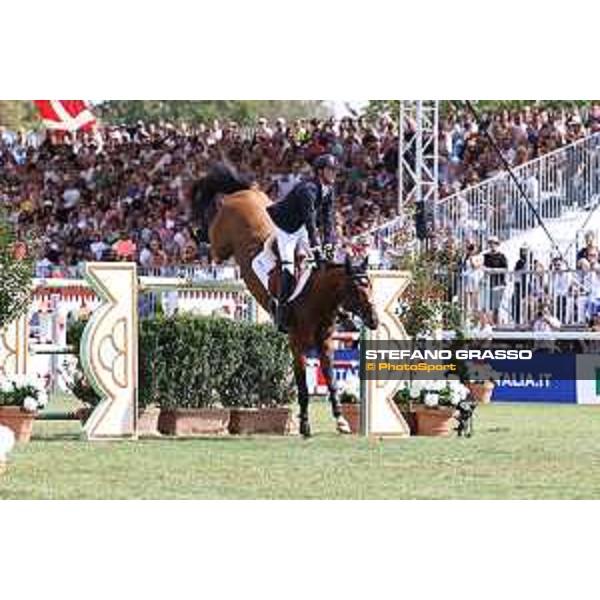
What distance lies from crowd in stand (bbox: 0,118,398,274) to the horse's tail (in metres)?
0.37

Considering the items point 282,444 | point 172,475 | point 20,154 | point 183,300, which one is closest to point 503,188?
point 183,300

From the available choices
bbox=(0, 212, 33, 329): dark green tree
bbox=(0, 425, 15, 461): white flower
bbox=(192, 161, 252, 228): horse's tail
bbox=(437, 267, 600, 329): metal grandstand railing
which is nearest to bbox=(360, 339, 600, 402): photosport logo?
bbox=(437, 267, 600, 329): metal grandstand railing

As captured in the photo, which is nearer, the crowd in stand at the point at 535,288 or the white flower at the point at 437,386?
the white flower at the point at 437,386

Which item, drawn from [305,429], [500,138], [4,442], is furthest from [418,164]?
[4,442]

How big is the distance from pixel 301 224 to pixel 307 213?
12 centimetres

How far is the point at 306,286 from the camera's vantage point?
15.4 meters

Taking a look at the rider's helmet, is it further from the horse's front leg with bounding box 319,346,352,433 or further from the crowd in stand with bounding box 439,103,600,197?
the crowd in stand with bounding box 439,103,600,197

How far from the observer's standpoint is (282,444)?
14.4 metres

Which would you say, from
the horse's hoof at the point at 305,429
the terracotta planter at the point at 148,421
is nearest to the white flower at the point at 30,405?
the terracotta planter at the point at 148,421

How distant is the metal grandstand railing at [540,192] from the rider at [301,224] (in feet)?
15.7

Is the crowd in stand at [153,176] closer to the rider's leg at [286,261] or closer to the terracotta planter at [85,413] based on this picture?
the rider's leg at [286,261]

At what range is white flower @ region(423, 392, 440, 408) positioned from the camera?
15500 mm

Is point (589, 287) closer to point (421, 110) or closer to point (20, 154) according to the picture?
point (421, 110)

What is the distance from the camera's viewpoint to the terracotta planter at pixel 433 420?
15.6m
